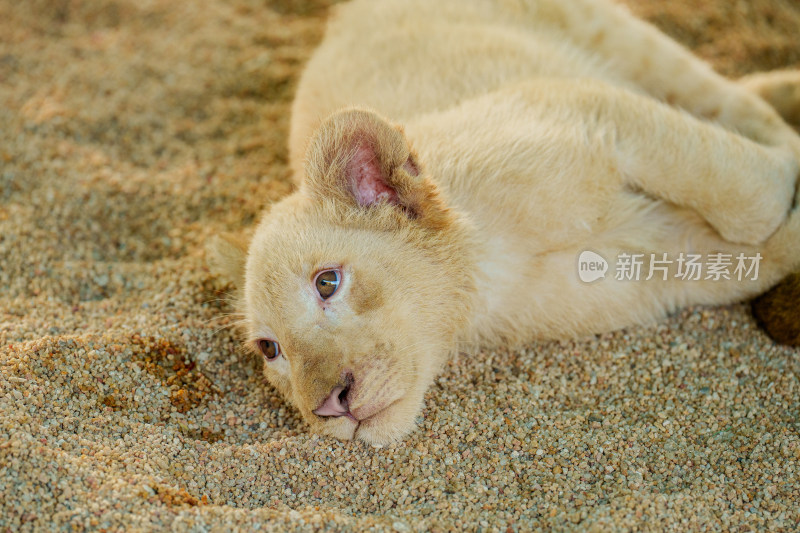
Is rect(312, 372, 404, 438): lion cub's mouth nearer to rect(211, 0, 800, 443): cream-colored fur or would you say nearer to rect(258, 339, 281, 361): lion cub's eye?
rect(211, 0, 800, 443): cream-colored fur

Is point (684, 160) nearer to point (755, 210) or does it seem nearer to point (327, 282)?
point (755, 210)

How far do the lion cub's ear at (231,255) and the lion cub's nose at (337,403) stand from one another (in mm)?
1005

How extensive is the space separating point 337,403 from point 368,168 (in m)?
1.04

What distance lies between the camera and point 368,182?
358cm

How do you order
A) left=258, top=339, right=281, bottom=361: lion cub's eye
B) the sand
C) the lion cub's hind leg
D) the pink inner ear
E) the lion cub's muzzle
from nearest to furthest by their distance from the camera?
the sand
the lion cub's muzzle
the pink inner ear
left=258, top=339, right=281, bottom=361: lion cub's eye
the lion cub's hind leg

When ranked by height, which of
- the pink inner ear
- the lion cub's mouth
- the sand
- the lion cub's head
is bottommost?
the sand

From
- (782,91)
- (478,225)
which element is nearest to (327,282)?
(478,225)

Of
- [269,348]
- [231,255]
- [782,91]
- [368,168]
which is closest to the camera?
[368,168]

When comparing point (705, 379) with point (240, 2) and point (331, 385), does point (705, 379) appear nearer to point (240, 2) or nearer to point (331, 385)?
point (331, 385)

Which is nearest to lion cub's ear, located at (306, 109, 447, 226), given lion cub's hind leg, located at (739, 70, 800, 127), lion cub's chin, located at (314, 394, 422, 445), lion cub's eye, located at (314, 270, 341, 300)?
lion cub's eye, located at (314, 270, 341, 300)

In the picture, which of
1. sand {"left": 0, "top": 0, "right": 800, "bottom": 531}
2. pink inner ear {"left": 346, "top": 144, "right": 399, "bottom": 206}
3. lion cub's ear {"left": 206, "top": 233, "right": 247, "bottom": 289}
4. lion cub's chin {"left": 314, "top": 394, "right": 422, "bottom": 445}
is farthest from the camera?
lion cub's ear {"left": 206, "top": 233, "right": 247, "bottom": 289}

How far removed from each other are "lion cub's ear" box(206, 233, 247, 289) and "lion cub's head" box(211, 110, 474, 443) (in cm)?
28

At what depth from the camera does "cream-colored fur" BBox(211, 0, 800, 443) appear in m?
3.38

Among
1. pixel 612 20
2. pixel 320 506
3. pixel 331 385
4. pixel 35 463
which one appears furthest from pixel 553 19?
pixel 35 463
